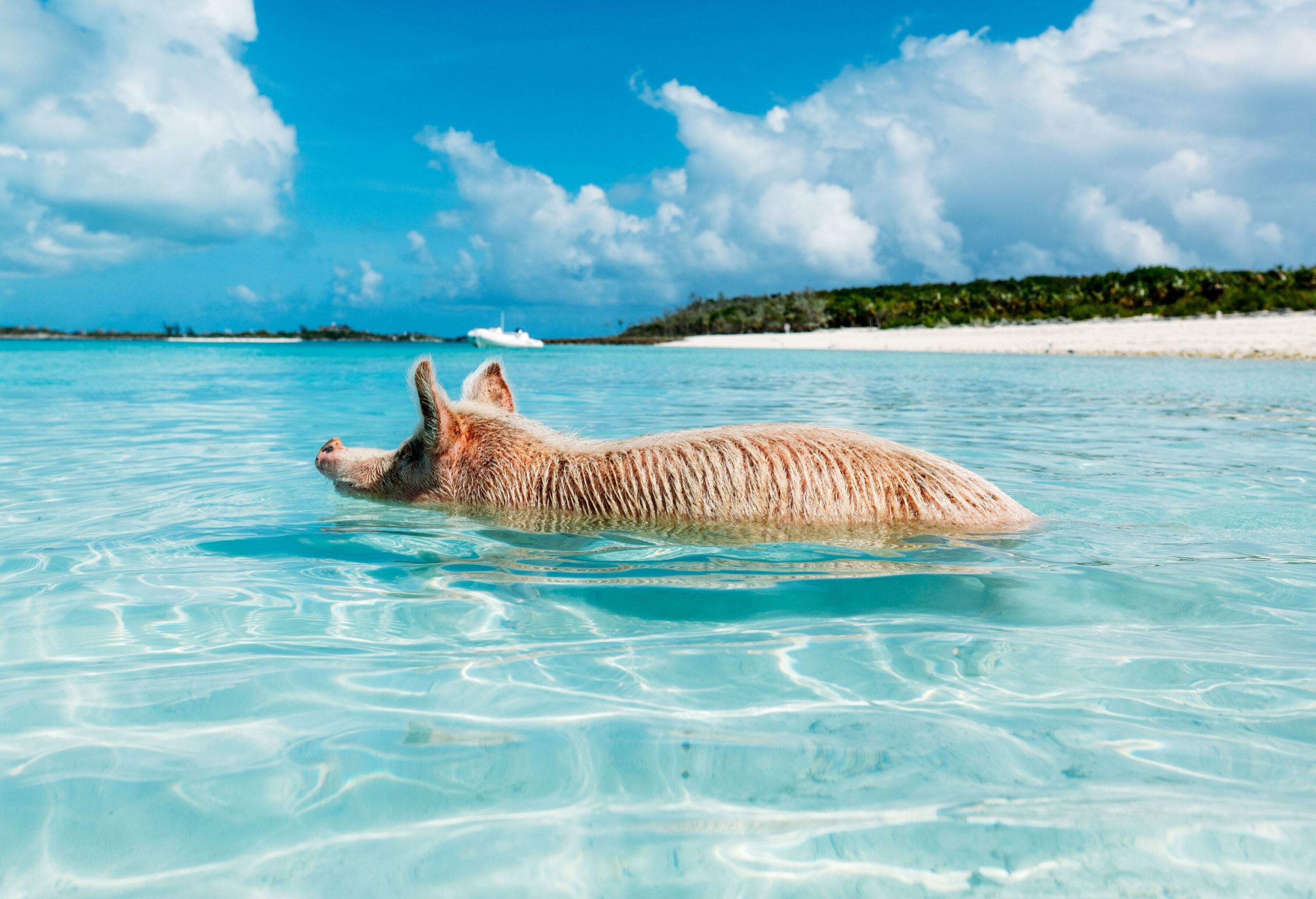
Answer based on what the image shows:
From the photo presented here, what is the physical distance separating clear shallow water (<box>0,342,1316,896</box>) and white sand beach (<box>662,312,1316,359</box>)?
4115 centimetres

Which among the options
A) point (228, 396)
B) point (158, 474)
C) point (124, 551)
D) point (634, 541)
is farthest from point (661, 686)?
point (228, 396)

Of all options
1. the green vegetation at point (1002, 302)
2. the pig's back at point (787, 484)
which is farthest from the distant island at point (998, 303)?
the pig's back at point (787, 484)

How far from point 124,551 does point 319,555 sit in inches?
51.0

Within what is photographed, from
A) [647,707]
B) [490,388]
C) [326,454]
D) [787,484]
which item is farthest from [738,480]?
[326,454]

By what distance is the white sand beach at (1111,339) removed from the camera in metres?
41.0

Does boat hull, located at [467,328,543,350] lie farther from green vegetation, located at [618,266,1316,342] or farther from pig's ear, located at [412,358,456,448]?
pig's ear, located at [412,358,456,448]

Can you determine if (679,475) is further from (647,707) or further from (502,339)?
(502,339)

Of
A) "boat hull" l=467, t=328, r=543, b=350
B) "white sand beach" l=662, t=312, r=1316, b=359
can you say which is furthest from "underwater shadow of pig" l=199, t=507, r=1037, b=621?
"boat hull" l=467, t=328, r=543, b=350

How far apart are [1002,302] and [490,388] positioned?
85253mm

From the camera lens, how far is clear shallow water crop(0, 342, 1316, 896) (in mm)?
2225

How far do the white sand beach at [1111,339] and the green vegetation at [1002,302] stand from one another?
3.95m

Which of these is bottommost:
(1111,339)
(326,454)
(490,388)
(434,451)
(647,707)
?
(647,707)

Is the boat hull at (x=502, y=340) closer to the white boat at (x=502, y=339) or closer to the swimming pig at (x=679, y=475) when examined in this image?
the white boat at (x=502, y=339)

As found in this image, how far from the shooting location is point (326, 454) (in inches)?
269
